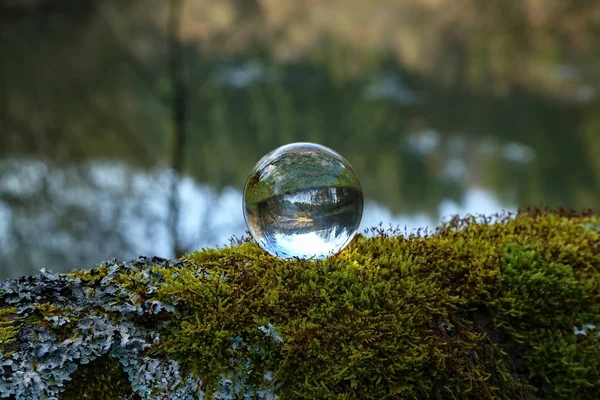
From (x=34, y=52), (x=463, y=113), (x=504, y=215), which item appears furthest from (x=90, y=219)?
(x=463, y=113)

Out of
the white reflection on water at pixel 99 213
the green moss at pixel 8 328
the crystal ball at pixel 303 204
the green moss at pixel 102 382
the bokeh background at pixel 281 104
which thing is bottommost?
the green moss at pixel 102 382

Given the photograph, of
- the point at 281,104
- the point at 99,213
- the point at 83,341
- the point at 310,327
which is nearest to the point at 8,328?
the point at 83,341

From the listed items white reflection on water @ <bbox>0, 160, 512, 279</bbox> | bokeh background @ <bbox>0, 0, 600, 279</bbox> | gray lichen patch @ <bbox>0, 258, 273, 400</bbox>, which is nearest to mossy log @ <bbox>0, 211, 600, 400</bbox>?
gray lichen patch @ <bbox>0, 258, 273, 400</bbox>

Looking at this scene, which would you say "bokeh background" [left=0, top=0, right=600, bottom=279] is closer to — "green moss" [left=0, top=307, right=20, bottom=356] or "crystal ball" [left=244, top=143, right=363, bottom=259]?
"crystal ball" [left=244, top=143, right=363, bottom=259]

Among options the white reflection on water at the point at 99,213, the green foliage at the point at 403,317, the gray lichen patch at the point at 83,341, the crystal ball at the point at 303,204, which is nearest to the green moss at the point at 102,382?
the gray lichen patch at the point at 83,341

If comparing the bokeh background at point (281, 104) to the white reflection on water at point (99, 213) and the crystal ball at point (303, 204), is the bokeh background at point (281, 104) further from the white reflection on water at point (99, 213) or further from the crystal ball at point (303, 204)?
the crystal ball at point (303, 204)

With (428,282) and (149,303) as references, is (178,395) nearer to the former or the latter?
(149,303)
